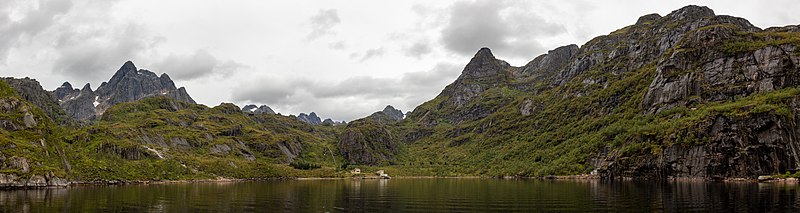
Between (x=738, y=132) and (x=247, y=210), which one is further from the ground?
(x=738, y=132)

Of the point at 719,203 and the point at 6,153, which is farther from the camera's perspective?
the point at 6,153

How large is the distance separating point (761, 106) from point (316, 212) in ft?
602

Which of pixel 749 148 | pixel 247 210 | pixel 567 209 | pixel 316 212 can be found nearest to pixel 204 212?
pixel 247 210

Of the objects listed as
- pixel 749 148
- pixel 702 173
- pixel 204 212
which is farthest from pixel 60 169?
pixel 749 148

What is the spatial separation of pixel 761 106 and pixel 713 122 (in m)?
16.3

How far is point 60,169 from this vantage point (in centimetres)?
19100

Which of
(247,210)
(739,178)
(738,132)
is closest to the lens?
(247,210)

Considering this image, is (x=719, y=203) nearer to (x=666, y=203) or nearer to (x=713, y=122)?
(x=666, y=203)

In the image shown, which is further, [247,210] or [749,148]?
[749,148]

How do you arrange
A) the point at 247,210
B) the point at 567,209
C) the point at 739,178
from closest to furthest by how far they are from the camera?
the point at 567,209 → the point at 247,210 → the point at 739,178

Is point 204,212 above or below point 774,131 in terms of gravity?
below

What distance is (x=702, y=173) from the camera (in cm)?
18225

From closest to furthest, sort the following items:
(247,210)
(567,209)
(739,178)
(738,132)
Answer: (567,209) → (247,210) → (739,178) → (738,132)

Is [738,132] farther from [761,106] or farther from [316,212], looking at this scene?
[316,212]
